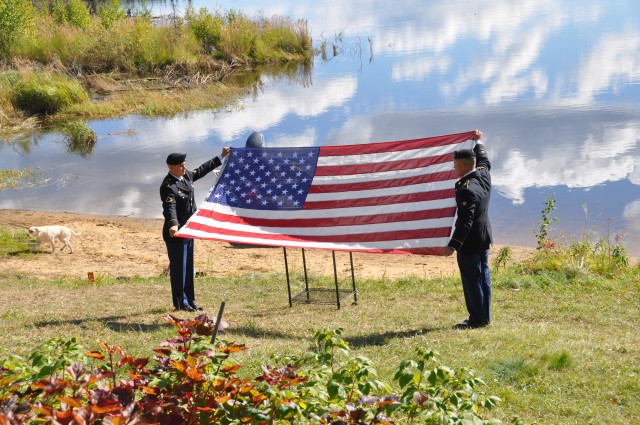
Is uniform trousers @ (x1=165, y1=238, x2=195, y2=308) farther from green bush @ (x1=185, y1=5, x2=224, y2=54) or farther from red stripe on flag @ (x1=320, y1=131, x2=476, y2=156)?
green bush @ (x1=185, y1=5, x2=224, y2=54)

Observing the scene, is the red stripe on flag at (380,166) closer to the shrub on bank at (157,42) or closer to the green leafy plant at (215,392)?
the green leafy plant at (215,392)

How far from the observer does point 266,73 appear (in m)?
41.8

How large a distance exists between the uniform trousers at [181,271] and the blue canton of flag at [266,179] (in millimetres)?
627

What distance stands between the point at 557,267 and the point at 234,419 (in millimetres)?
8601

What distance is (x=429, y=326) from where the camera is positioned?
8.70 metres

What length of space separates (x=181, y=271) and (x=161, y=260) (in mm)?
5910

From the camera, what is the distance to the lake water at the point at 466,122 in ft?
68.0

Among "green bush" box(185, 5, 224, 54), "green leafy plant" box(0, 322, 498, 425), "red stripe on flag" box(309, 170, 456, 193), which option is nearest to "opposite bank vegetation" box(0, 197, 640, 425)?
"green leafy plant" box(0, 322, 498, 425)

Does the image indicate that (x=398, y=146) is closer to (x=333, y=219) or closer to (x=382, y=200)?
(x=382, y=200)

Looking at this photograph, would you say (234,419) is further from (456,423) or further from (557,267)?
(557,267)

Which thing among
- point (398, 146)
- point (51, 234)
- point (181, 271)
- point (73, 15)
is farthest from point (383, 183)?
point (73, 15)

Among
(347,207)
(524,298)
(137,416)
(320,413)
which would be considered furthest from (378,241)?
(137,416)

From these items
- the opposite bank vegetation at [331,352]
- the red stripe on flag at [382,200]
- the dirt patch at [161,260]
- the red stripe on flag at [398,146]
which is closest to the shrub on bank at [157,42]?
the dirt patch at [161,260]

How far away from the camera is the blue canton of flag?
9.63 metres
